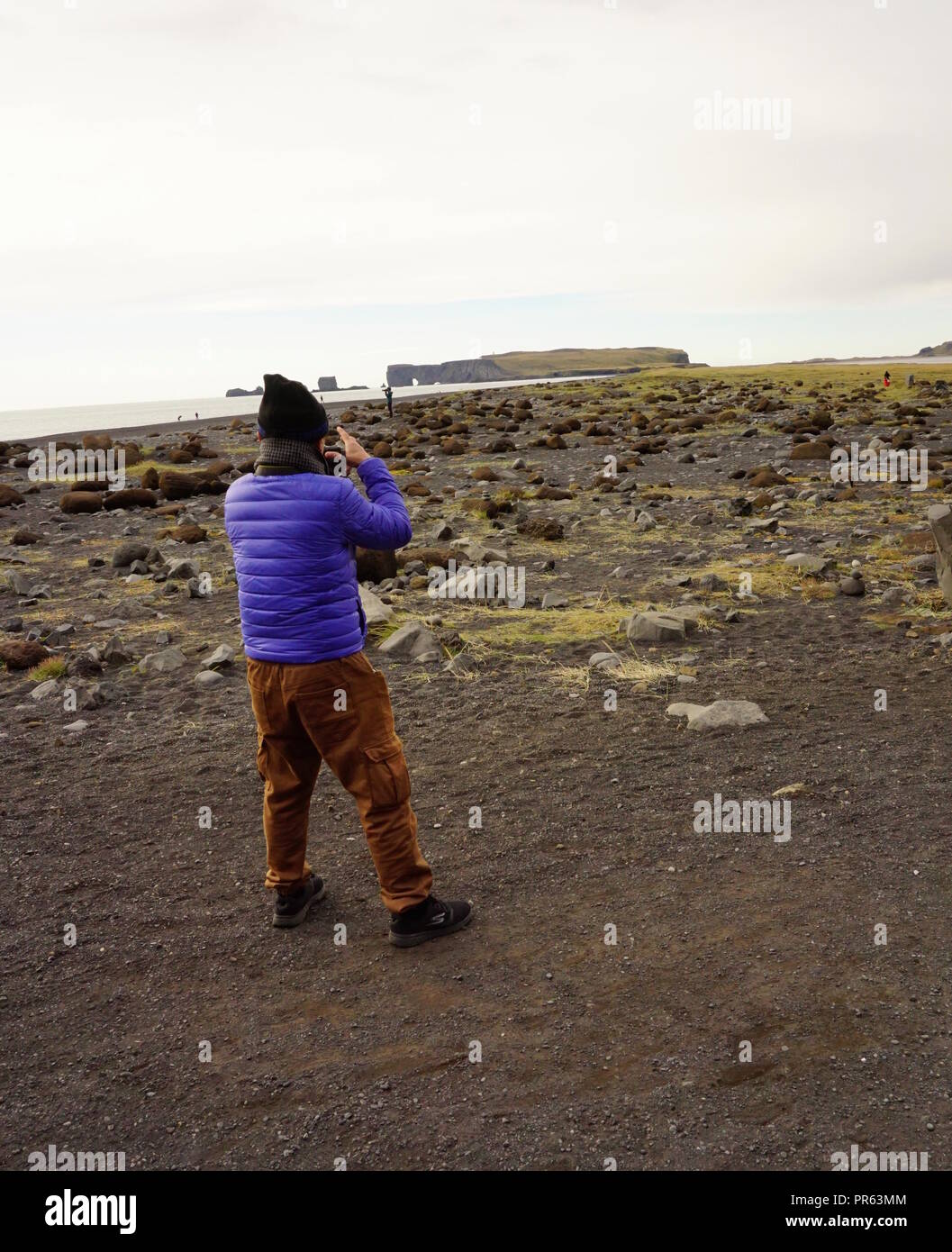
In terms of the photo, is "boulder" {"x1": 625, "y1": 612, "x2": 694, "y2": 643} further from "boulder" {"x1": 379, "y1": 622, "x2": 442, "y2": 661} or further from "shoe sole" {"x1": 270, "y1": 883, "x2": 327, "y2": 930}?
"shoe sole" {"x1": 270, "y1": 883, "x2": 327, "y2": 930}

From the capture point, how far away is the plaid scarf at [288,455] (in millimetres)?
3973

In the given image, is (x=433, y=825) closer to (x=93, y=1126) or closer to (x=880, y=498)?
(x=93, y=1126)

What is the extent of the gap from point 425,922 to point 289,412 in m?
2.22

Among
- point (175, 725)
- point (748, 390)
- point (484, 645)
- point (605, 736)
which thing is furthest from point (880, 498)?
point (748, 390)

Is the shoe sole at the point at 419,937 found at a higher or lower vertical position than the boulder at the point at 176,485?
lower

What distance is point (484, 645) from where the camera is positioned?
8672 millimetres

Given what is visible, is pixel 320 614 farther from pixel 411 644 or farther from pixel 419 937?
pixel 411 644

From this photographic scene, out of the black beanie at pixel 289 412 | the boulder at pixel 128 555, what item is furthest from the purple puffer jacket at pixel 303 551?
the boulder at pixel 128 555

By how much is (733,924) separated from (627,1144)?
141cm

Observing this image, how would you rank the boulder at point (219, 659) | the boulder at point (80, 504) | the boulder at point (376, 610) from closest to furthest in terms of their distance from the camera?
the boulder at point (219, 659) → the boulder at point (376, 610) → the boulder at point (80, 504)

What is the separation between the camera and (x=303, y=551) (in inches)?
157

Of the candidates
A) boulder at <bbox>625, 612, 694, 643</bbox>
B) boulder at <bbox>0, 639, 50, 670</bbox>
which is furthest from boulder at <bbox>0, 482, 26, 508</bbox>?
boulder at <bbox>625, 612, 694, 643</bbox>

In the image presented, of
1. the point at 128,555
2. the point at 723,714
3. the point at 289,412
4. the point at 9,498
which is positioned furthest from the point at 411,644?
the point at 9,498

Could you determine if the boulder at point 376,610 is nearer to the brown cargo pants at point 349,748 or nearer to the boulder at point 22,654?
the boulder at point 22,654
